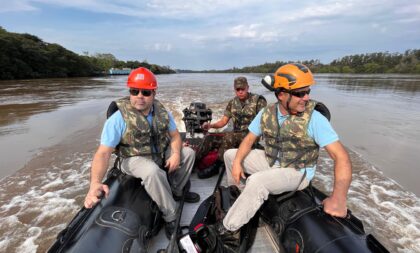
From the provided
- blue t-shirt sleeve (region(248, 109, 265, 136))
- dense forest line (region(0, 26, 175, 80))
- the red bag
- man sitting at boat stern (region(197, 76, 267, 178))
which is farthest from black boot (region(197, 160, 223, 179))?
dense forest line (region(0, 26, 175, 80))

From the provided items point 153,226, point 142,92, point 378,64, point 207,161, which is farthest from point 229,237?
point 378,64

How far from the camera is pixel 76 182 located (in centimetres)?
355

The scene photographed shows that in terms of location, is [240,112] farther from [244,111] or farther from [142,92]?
[142,92]

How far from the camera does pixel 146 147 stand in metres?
2.29

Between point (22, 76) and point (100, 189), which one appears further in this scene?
point (22, 76)

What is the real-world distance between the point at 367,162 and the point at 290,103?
3.19 m

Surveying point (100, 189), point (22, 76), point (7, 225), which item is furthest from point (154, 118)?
point (22, 76)

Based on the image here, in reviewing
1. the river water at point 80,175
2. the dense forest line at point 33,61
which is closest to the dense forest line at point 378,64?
the dense forest line at point 33,61

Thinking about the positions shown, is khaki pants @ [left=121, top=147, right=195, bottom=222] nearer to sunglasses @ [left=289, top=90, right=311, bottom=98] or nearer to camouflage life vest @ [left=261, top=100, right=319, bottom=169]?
camouflage life vest @ [left=261, top=100, right=319, bottom=169]

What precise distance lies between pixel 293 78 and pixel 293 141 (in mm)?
472

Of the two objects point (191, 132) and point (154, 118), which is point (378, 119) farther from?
point (154, 118)

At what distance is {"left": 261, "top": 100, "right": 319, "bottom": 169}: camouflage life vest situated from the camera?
1942mm

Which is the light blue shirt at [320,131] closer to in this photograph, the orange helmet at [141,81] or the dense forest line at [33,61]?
the orange helmet at [141,81]

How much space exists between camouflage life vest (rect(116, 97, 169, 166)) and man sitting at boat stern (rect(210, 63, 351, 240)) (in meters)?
0.74
